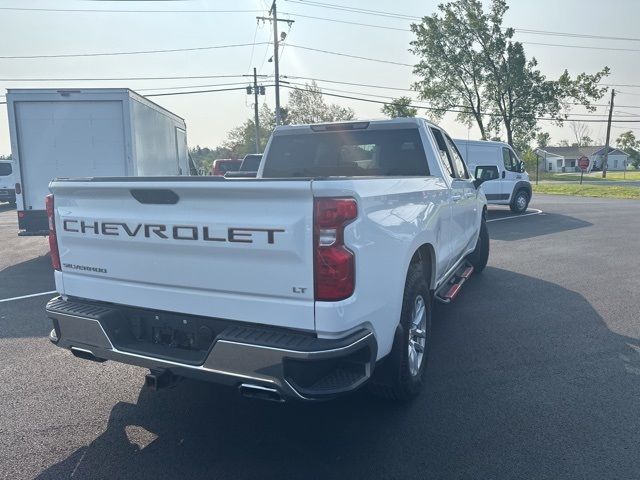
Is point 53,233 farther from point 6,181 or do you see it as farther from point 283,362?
point 6,181

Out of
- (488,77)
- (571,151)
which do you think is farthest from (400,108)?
(571,151)

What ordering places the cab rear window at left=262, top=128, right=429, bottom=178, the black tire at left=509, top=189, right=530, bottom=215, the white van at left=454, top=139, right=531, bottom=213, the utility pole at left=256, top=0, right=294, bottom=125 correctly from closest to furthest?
the cab rear window at left=262, top=128, right=429, bottom=178, the white van at left=454, top=139, right=531, bottom=213, the black tire at left=509, top=189, right=530, bottom=215, the utility pole at left=256, top=0, right=294, bottom=125

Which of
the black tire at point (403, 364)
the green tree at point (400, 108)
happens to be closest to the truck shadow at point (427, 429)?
the black tire at point (403, 364)

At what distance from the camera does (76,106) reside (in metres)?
9.58

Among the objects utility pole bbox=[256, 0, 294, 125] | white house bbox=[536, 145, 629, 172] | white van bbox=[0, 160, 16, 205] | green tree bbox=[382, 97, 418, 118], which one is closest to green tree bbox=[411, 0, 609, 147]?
green tree bbox=[382, 97, 418, 118]

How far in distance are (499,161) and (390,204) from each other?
49.2 feet

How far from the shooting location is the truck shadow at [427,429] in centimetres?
299

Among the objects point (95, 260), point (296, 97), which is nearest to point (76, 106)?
point (95, 260)

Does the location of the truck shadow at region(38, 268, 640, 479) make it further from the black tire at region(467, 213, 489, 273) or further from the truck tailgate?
the black tire at region(467, 213, 489, 273)

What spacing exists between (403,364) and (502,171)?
14471 mm

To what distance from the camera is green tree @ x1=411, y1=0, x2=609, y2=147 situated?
41938 mm

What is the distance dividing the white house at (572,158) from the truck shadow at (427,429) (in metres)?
102

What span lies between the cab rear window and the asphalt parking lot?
1.80 meters

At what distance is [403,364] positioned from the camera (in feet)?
11.4
